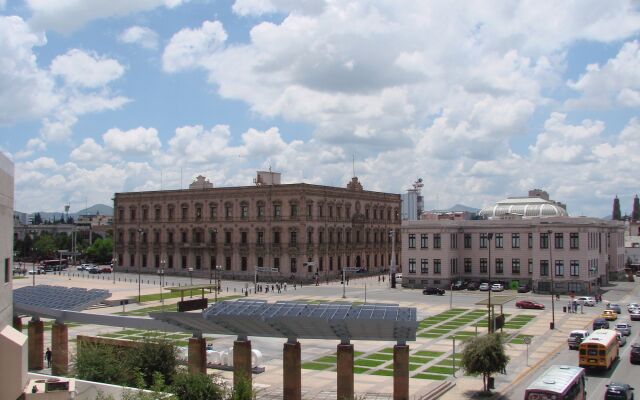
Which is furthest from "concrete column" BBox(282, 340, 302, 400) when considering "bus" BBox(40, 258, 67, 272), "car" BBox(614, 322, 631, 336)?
"bus" BBox(40, 258, 67, 272)

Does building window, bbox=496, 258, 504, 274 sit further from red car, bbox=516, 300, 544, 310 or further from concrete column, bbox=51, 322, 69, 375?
concrete column, bbox=51, 322, 69, 375

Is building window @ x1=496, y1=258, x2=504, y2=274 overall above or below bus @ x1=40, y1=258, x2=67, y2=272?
above

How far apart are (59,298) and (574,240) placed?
62.5 meters

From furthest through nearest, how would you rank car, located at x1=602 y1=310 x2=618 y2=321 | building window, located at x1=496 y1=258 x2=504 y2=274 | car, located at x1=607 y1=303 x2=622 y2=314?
building window, located at x1=496 y1=258 x2=504 y2=274
car, located at x1=607 y1=303 x2=622 y2=314
car, located at x1=602 y1=310 x2=618 y2=321

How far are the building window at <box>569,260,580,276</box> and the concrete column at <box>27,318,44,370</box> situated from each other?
6317 centimetres

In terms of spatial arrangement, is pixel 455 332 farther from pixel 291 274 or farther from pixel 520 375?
pixel 291 274

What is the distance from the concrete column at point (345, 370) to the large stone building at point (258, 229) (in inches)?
2689

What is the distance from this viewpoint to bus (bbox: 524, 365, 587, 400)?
2786 centimetres

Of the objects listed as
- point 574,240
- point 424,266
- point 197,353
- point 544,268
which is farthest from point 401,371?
point 424,266

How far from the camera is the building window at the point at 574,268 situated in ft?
266

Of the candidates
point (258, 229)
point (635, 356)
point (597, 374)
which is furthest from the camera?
point (258, 229)

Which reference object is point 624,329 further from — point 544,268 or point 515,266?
point 515,266

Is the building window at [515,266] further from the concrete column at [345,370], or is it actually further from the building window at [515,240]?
the concrete column at [345,370]

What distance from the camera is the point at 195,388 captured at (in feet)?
88.2
